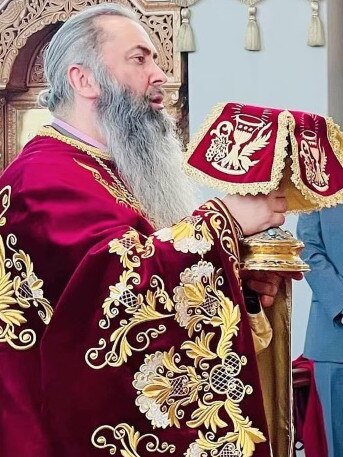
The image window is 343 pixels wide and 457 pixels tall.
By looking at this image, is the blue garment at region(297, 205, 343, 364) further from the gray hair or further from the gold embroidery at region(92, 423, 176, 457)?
the gold embroidery at region(92, 423, 176, 457)

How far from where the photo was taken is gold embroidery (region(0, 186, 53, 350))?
2.17 m

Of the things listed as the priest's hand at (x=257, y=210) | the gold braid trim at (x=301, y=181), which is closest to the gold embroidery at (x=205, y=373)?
the priest's hand at (x=257, y=210)

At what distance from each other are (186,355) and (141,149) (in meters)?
0.56

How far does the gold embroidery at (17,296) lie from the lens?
7.12 ft

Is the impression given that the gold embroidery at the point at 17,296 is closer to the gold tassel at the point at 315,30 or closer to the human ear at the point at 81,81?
the human ear at the point at 81,81

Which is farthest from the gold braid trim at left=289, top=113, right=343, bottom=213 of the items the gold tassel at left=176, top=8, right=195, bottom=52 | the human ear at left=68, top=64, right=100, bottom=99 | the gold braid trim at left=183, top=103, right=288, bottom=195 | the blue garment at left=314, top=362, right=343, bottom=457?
the gold tassel at left=176, top=8, right=195, bottom=52

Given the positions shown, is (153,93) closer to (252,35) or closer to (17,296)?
(17,296)

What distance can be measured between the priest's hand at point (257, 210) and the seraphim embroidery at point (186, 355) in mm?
41

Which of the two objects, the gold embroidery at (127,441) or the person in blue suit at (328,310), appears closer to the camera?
the gold embroidery at (127,441)

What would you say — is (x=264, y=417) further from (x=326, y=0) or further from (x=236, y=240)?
(x=326, y=0)

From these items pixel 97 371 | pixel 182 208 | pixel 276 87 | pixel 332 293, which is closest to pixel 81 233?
pixel 97 371

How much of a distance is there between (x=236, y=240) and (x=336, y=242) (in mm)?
2052

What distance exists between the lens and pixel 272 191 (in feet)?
6.89

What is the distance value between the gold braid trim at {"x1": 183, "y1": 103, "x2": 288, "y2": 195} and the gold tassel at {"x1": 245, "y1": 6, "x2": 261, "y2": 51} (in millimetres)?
3212
